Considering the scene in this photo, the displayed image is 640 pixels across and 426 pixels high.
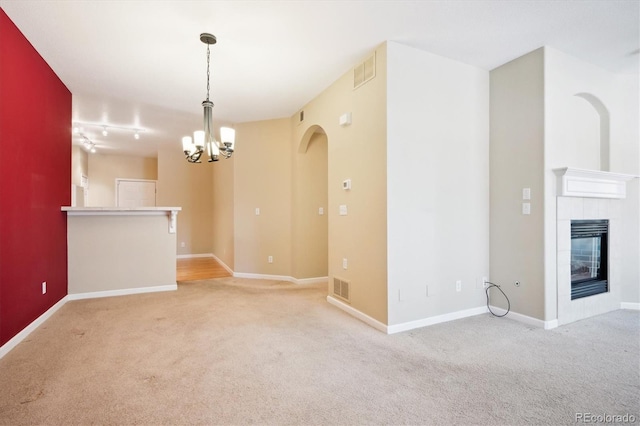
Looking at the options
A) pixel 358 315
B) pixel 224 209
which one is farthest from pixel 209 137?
pixel 224 209

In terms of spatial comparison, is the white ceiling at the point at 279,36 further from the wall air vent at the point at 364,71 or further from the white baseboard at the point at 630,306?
the white baseboard at the point at 630,306

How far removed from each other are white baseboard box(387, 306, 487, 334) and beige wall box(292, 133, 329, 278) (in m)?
2.47

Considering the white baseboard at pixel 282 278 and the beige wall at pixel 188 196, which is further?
the beige wall at pixel 188 196

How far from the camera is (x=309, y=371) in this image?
2334 millimetres

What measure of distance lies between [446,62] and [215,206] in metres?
6.40

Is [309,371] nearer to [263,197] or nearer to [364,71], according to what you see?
[364,71]

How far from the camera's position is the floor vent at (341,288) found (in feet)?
12.4

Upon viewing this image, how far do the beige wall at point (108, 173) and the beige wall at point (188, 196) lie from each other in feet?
3.82

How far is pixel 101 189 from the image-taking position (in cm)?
839

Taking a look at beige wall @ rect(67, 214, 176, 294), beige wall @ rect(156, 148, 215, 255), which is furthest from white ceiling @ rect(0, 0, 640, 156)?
beige wall @ rect(156, 148, 215, 255)

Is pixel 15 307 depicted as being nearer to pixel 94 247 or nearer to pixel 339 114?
pixel 94 247

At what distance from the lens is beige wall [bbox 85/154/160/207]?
8.32 meters

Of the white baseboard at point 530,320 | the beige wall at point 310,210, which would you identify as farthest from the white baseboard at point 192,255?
the white baseboard at point 530,320

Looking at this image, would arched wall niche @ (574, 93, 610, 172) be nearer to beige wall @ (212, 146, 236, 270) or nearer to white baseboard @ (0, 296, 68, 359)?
beige wall @ (212, 146, 236, 270)
